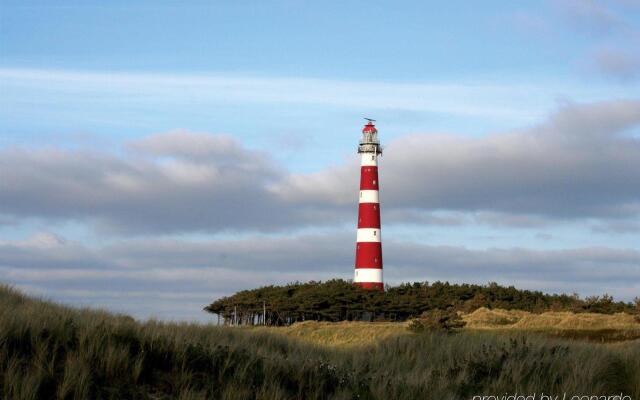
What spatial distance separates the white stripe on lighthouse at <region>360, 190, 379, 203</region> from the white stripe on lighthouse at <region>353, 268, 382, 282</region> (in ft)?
16.5

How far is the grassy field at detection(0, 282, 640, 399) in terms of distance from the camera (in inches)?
468

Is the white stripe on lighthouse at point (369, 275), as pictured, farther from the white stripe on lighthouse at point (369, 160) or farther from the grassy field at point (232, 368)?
the grassy field at point (232, 368)

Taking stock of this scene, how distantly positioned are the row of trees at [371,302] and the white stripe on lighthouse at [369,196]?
640 centimetres

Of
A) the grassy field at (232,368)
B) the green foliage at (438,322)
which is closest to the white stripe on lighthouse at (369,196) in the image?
the green foliage at (438,322)

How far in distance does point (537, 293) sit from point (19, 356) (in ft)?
194

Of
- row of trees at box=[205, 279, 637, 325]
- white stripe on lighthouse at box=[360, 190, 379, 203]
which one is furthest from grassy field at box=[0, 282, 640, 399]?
white stripe on lighthouse at box=[360, 190, 379, 203]

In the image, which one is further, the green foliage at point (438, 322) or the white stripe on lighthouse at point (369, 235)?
the white stripe on lighthouse at point (369, 235)

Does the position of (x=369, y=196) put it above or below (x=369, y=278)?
above

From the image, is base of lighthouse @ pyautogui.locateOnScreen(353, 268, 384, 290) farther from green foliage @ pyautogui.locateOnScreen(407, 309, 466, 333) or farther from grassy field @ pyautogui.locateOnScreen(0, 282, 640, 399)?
grassy field @ pyautogui.locateOnScreen(0, 282, 640, 399)

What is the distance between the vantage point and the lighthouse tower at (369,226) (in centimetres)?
5906

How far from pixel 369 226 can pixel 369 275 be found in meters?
3.74

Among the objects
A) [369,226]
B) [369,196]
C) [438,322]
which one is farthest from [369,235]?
[438,322]

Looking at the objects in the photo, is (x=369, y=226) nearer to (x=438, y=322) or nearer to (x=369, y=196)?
(x=369, y=196)

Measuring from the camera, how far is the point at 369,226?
2322 inches
